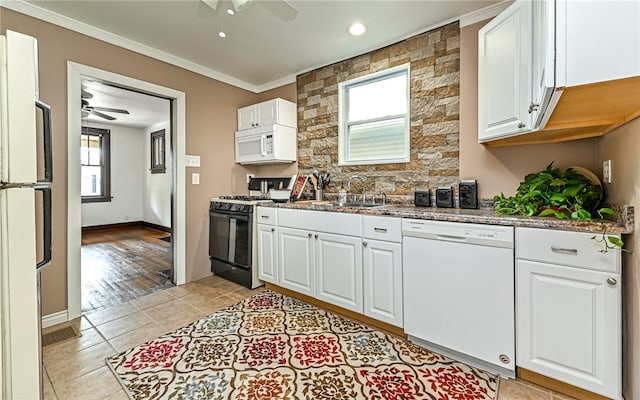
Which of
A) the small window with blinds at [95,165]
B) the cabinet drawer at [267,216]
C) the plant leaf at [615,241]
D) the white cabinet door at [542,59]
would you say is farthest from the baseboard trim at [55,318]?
the small window with blinds at [95,165]

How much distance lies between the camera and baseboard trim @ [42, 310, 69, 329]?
225 centimetres

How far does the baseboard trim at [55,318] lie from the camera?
2254 mm


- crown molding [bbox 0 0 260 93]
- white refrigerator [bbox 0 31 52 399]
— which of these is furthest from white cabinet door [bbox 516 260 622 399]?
crown molding [bbox 0 0 260 93]

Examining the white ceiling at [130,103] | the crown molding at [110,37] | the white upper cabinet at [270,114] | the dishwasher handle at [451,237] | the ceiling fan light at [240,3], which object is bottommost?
the dishwasher handle at [451,237]

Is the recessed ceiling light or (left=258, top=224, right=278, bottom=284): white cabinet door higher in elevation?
the recessed ceiling light

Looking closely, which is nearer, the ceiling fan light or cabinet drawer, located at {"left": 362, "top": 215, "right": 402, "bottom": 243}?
the ceiling fan light

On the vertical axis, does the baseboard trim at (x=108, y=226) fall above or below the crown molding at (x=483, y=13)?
below

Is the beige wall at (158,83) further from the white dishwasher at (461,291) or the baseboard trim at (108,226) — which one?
the baseboard trim at (108,226)

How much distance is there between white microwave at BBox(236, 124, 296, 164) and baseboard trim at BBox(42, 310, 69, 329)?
88.2 inches

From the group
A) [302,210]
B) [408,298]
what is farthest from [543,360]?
[302,210]

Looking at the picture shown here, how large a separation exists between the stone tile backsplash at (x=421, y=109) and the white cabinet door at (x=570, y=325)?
3.65 feet

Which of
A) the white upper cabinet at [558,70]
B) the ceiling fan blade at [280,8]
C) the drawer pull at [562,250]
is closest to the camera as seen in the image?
the white upper cabinet at [558,70]

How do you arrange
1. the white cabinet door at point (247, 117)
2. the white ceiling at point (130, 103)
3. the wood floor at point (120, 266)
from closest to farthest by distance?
the wood floor at point (120, 266) < the white cabinet door at point (247, 117) < the white ceiling at point (130, 103)

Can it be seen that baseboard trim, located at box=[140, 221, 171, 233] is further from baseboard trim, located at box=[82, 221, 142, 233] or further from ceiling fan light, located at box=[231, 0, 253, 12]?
ceiling fan light, located at box=[231, 0, 253, 12]
